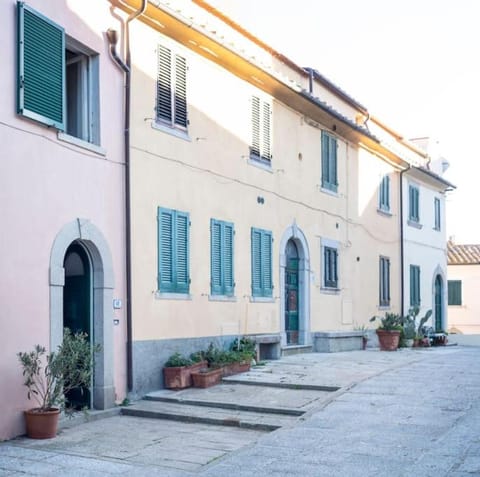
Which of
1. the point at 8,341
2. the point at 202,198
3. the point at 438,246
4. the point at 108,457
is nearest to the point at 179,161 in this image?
the point at 202,198

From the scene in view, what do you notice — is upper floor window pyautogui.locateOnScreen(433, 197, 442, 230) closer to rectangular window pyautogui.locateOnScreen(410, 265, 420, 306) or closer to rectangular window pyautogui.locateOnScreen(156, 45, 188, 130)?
rectangular window pyautogui.locateOnScreen(410, 265, 420, 306)

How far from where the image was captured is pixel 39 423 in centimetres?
865

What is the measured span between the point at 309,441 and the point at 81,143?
4.83 meters

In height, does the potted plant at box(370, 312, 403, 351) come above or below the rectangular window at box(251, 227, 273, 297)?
below

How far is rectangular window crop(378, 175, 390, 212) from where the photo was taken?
21.2 meters

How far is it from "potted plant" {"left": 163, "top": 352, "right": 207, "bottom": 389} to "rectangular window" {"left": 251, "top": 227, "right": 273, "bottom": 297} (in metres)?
2.94

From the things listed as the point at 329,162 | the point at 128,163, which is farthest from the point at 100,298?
the point at 329,162

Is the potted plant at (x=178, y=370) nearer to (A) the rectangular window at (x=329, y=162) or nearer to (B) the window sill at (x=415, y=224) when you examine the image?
(A) the rectangular window at (x=329, y=162)

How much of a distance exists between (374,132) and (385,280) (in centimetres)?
429

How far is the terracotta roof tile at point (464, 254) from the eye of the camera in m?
37.3

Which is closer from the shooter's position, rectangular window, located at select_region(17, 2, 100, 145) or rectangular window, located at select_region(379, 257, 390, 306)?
rectangular window, located at select_region(17, 2, 100, 145)

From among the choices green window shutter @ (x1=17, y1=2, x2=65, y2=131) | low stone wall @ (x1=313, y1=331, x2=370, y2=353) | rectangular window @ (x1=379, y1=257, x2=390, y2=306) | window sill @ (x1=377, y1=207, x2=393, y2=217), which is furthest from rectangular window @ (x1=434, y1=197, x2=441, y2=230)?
green window shutter @ (x1=17, y1=2, x2=65, y2=131)

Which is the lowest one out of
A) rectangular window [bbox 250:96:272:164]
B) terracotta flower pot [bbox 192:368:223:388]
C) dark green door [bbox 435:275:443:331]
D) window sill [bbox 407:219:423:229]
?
terracotta flower pot [bbox 192:368:223:388]

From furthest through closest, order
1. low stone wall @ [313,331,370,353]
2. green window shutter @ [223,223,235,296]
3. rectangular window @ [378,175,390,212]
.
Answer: rectangular window @ [378,175,390,212]
low stone wall @ [313,331,370,353]
green window shutter @ [223,223,235,296]
